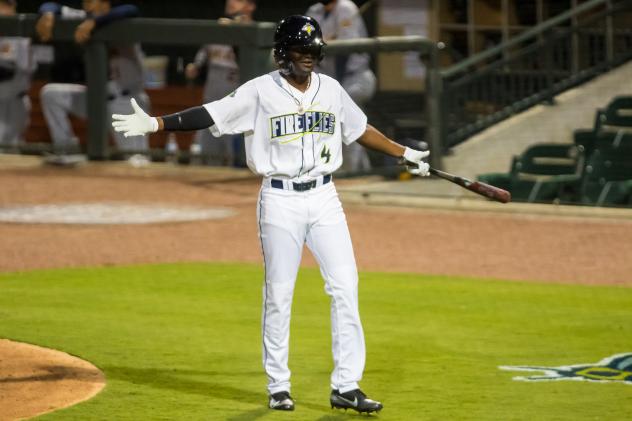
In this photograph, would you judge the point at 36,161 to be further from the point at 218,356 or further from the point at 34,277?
the point at 218,356

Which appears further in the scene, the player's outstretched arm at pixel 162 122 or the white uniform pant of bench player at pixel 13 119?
the white uniform pant of bench player at pixel 13 119

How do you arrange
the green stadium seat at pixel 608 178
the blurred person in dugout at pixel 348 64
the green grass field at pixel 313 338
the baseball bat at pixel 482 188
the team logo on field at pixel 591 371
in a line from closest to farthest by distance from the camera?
1. the green grass field at pixel 313 338
2. the baseball bat at pixel 482 188
3. the team logo on field at pixel 591 371
4. the green stadium seat at pixel 608 178
5. the blurred person in dugout at pixel 348 64

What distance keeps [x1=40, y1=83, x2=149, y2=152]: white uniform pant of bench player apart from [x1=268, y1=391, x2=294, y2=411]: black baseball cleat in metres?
11.8

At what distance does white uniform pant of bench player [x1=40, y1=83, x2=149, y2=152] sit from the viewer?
1867 centimetres

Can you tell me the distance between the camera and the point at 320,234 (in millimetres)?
7027

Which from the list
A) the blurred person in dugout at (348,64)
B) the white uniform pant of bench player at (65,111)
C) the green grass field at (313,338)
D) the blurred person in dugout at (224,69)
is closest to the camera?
the green grass field at (313,338)

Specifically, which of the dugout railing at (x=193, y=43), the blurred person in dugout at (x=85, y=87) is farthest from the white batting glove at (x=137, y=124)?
the blurred person in dugout at (x=85, y=87)

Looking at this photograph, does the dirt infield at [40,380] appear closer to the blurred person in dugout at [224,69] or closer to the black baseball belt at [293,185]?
the black baseball belt at [293,185]

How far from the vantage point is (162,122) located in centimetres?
701

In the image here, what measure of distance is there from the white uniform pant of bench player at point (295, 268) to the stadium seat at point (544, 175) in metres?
8.40

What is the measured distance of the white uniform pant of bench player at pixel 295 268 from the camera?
23.0ft

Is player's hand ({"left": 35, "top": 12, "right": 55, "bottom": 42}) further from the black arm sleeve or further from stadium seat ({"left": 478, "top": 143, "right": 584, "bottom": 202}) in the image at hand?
the black arm sleeve

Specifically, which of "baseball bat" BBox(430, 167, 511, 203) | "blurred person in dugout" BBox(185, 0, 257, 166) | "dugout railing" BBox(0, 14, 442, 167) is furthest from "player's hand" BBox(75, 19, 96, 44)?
"baseball bat" BBox(430, 167, 511, 203)

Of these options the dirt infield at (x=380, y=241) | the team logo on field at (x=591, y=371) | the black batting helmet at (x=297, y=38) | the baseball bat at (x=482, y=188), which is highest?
the black batting helmet at (x=297, y=38)
